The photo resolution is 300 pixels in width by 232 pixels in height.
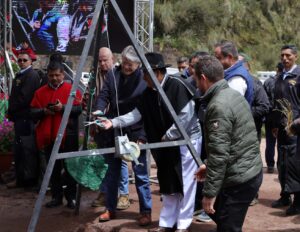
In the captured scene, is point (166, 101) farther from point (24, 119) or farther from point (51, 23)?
point (51, 23)

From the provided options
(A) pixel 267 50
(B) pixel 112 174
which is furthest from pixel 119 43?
(A) pixel 267 50

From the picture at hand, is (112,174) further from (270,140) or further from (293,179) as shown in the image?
(270,140)

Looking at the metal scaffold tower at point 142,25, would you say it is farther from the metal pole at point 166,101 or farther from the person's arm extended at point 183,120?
the metal pole at point 166,101

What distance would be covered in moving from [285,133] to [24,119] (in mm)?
3603

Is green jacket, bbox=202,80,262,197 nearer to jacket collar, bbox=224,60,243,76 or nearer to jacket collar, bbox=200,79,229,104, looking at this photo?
jacket collar, bbox=200,79,229,104

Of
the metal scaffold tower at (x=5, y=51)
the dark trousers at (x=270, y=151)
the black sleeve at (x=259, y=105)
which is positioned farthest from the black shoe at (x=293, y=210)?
the metal scaffold tower at (x=5, y=51)

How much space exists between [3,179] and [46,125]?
8.18 feet

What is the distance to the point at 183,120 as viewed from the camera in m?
5.64

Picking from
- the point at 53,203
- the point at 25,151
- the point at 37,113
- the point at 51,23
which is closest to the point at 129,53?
the point at 37,113

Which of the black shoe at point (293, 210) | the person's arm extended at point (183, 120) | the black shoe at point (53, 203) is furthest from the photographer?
the black shoe at point (53, 203)

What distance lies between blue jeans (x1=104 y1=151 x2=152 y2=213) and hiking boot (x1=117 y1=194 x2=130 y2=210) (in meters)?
0.51

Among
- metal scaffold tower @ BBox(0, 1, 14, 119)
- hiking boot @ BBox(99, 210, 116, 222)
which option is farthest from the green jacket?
metal scaffold tower @ BBox(0, 1, 14, 119)

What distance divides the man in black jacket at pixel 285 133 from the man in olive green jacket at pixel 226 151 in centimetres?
199

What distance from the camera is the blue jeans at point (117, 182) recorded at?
247 inches
